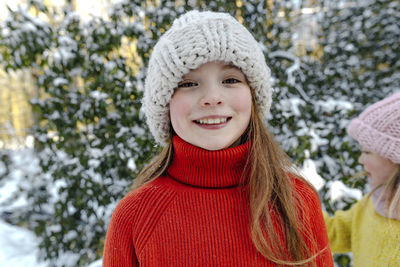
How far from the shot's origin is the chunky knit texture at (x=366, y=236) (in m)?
1.32

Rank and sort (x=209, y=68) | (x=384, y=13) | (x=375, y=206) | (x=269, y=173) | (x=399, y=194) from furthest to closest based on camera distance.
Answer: (x=384, y=13), (x=375, y=206), (x=399, y=194), (x=269, y=173), (x=209, y=68)

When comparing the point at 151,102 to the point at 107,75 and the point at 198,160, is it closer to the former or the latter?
the point at 198,160

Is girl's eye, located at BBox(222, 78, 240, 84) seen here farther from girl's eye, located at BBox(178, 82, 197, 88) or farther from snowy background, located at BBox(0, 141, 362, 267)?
snowy background, located at BBox(0, 141, 362, 267)

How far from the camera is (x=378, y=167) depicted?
1.44 metres

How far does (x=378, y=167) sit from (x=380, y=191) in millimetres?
119

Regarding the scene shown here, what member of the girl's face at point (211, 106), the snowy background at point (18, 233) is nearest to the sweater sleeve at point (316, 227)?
the girl's face at point (211, 106)

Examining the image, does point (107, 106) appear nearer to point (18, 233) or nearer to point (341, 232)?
point (341, 232)

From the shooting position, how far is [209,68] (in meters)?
1.05

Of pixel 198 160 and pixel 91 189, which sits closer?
pixel 198 160

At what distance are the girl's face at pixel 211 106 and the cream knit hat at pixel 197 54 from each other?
0.12ft

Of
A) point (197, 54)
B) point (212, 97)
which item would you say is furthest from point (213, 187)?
point (197, 54)

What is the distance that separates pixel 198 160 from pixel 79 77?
205 cm

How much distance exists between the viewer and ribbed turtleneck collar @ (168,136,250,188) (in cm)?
109

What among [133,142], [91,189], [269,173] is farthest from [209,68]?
[91,189]
